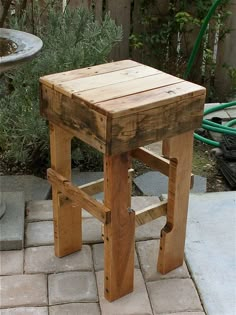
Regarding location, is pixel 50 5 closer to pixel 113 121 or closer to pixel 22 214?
pixel 22 214

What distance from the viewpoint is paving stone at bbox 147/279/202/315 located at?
2.81m

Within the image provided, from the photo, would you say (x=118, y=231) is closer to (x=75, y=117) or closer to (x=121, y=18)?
(x=75, y=117)

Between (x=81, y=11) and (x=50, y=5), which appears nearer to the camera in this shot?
(x=81, y=11)

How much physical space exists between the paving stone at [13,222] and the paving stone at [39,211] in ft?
0.20

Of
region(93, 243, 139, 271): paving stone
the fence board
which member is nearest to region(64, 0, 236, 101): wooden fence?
the fence board

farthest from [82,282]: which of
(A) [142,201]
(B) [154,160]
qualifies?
(A) [142,201]

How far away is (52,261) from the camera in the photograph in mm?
3113

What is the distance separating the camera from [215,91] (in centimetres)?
554

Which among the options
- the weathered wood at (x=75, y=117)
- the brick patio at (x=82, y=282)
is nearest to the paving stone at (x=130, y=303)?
the brick patio at (x=82, y=282)

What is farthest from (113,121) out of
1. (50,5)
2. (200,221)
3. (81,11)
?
(50,5)

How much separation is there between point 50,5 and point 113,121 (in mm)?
2174

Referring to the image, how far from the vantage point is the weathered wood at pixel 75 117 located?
247cm

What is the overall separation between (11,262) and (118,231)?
70 centimetres

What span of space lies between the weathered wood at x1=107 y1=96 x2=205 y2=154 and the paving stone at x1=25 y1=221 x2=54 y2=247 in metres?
1.00
